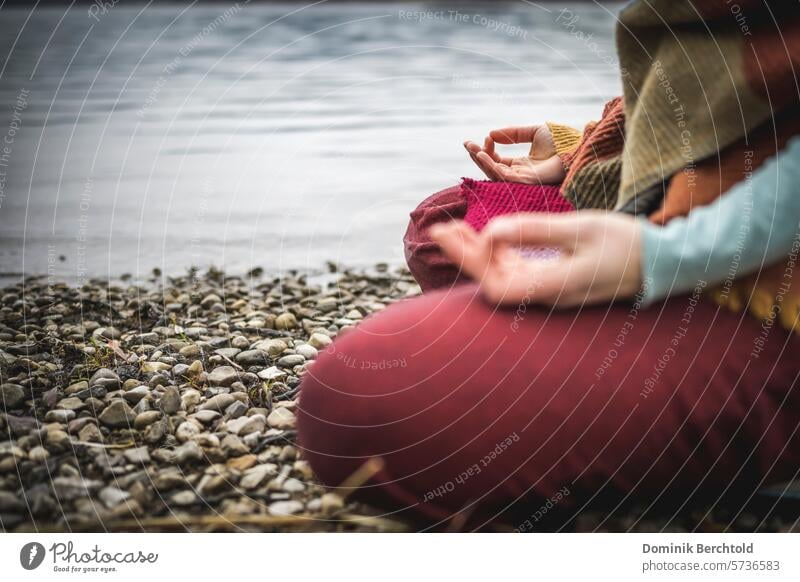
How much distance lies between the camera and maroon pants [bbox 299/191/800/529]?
95cm

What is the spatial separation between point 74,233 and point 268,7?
1152 centimetres

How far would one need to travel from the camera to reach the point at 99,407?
1526mm

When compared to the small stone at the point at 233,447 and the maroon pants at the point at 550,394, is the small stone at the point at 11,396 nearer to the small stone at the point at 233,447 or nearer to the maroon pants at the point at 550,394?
the small stone at the point at 233,447

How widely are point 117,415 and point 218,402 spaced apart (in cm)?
17

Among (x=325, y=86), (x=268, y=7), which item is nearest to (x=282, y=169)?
(x=325, y=86)

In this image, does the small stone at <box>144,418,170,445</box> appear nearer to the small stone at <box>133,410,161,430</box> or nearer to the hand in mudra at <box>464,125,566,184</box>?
the small stone at <box>133,410,161,430</box>

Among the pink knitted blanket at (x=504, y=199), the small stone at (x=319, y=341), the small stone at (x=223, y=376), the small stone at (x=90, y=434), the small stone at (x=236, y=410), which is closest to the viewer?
the pink knitted blanket at (x=504, y=199)

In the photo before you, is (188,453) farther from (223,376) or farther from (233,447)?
(223,376)

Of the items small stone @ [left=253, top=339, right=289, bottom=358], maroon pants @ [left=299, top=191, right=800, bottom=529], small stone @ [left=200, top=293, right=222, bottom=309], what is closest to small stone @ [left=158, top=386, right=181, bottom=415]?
small stone @ [left=253, top=339, right=289, bottom=358]

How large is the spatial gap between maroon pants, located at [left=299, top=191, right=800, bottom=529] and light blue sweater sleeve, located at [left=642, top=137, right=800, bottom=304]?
79mm

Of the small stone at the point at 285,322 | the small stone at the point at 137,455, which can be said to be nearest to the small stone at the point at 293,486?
the small stone at the point at 137,455

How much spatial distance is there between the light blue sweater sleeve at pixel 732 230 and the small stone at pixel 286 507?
593 mm

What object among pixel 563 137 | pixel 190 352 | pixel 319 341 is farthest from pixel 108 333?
pixel 563 137

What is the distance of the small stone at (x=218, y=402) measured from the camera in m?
1.54
